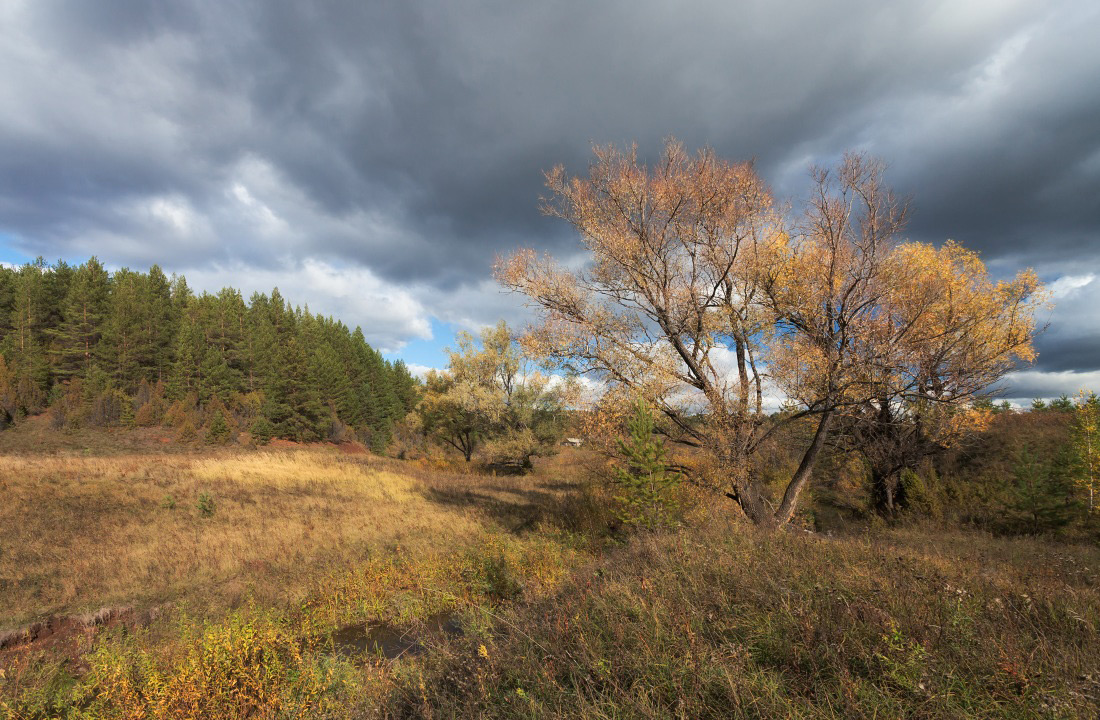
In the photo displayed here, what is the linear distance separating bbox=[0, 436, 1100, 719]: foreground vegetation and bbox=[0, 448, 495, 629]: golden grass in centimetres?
9

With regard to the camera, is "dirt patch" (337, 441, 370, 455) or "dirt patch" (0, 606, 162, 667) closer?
"dirt patch" (0, 606, 162, 667)

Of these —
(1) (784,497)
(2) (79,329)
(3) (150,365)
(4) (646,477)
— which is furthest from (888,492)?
(2) (79,329)

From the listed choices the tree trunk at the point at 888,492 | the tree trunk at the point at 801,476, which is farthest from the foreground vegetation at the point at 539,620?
the tree trunk at the point at 888,492

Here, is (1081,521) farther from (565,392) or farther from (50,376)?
(50,376)

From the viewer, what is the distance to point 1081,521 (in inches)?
518

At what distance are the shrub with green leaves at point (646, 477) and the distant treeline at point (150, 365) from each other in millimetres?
39975

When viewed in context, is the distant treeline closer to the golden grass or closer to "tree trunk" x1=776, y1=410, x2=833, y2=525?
the golden grass

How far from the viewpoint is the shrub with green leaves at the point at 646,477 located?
35.0ft

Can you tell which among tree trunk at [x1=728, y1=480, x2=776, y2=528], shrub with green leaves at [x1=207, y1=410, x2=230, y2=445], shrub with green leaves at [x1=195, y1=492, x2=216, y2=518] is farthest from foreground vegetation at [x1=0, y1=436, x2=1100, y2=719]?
shrub with green leaves at [x1=207, y1=410, x2=230, y2=445]

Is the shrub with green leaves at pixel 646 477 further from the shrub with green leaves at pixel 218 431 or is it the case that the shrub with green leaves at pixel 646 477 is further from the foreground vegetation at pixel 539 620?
the shrub with green leaves at pixel 218 431

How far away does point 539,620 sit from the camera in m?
5.46

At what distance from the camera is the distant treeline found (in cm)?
4909

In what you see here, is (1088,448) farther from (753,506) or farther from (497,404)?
(497,404)

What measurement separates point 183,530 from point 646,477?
15033mm
